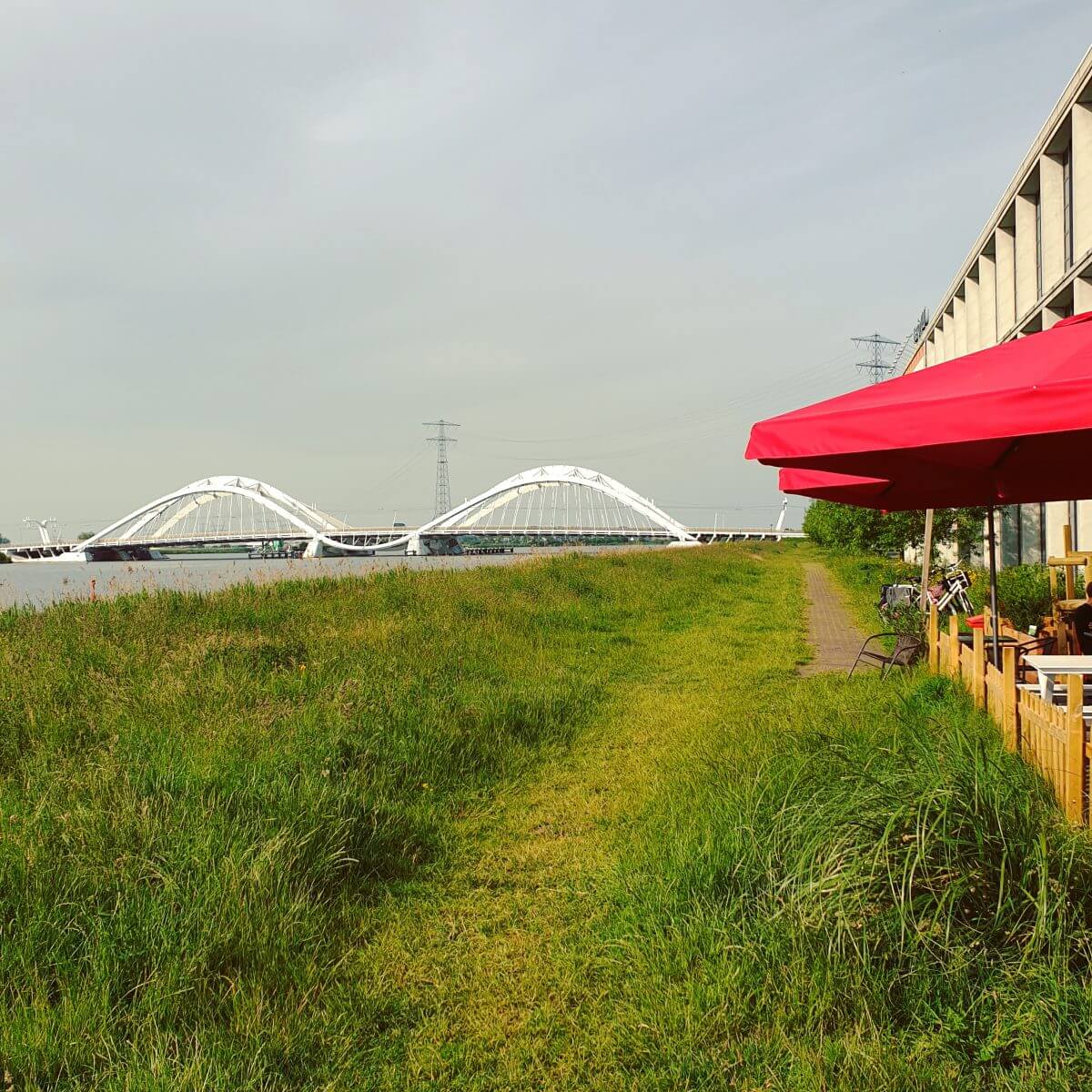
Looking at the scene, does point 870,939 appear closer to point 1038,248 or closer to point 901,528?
point 901,528

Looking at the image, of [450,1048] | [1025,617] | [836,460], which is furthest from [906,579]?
[450,1048]

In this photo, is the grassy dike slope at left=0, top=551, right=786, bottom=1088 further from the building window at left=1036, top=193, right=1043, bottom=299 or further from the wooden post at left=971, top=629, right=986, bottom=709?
the building window at left=1036, top=193, right=1043, bottom=299

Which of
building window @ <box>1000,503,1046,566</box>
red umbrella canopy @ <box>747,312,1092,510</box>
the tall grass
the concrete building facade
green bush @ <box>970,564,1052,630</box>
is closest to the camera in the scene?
the tall grass

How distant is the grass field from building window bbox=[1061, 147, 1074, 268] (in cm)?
1575

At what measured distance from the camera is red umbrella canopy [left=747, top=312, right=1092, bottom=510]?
114 inches

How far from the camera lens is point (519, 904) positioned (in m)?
3.68

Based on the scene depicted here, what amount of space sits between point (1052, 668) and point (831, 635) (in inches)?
292

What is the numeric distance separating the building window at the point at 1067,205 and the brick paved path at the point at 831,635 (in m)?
8.55

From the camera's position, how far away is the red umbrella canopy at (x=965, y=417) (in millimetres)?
2887

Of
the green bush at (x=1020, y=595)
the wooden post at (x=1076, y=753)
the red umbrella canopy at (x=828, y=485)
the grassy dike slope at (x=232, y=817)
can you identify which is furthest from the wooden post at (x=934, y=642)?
the wooden post at (x=1076, y=753)

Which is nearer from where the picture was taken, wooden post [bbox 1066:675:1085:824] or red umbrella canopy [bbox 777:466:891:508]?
wooden post [bbox 1066:675:1085:824]

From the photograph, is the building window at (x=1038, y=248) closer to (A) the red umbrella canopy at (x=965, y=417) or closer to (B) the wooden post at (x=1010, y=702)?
(A) the red umbrella canopy at (x=965, y=417)

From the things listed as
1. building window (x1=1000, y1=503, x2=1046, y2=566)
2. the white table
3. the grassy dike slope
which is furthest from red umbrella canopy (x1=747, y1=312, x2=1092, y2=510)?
building window (x1=1000, y1=503, x2=1046, y2=566)

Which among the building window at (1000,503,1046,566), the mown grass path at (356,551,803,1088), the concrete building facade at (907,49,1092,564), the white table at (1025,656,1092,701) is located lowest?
the mown grass path at (356,551,803,1088)
